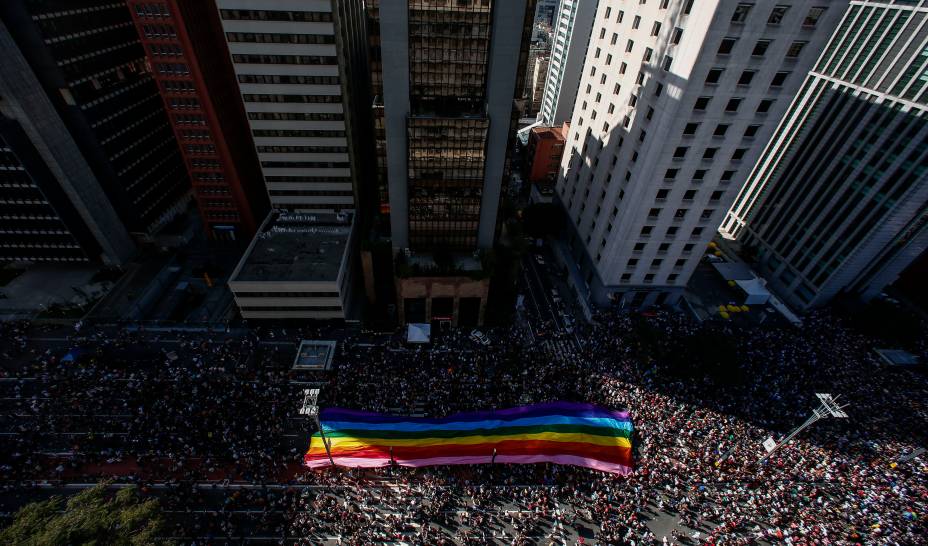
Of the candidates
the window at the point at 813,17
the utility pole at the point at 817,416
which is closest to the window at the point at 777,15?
the window at the point at 813,17

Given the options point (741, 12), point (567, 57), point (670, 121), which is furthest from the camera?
point (567, 57)

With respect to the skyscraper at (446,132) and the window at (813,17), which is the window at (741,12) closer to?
the window at (813,17)

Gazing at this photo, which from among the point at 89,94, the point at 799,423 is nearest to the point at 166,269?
the point at 89,94

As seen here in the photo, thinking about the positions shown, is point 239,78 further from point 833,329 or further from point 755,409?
point 833,329

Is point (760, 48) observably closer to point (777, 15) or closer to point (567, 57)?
point (777, 15)

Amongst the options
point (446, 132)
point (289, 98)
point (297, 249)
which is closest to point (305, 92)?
point (289, 98)
